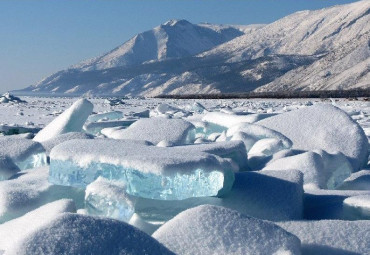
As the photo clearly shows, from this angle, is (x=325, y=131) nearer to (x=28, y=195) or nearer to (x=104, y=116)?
(x=28, y=195)

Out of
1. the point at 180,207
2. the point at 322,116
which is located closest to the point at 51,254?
the point at 180,207

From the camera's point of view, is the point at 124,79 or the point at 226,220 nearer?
the point at 226,220

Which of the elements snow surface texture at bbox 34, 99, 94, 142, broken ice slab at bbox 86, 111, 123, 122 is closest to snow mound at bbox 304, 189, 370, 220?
snow surface texture at bbox 34, 99, 94, 142

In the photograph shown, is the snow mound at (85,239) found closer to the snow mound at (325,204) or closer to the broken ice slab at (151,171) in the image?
the broken ice slab at (151,171)

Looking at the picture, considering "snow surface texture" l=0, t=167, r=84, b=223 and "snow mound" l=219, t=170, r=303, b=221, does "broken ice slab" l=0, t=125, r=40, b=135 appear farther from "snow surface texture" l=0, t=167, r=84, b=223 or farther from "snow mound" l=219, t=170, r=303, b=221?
"snow mound" l=219, t=170, r=303, b=221

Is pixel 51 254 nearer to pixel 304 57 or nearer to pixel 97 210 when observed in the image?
pixel 97 210

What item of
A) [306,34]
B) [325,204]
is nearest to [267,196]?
[325,204]

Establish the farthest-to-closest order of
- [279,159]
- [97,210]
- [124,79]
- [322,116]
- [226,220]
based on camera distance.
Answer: [124,79] < [322,116] < [279,159] < [97,210] < [226,220]
